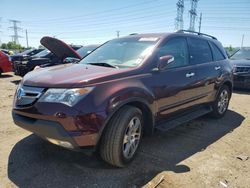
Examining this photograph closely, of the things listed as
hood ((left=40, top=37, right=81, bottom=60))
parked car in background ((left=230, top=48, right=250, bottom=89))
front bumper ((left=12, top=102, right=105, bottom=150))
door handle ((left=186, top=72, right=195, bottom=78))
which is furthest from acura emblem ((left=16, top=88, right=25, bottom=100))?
parked car in background ((left=230, top=48, right=250, bottom=89))

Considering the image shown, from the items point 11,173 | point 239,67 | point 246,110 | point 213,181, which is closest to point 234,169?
point 213,181

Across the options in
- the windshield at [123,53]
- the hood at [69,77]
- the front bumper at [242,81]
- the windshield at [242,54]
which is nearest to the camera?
the hood at [69,77]

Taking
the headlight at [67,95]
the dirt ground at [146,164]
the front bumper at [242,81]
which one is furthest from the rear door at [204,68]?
the front bumper at [242,81]

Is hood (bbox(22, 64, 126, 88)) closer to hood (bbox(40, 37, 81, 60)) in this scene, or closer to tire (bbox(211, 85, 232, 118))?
hood (bbox(40, 37, 81, 60))

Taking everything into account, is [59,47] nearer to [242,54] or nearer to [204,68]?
[204,68]

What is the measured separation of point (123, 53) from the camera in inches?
155

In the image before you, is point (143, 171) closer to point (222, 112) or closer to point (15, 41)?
point (222, 112)

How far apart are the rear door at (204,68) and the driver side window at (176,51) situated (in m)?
0.19

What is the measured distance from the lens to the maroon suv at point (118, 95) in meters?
2.73

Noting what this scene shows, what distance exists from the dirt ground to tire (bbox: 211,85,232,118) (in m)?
0.83

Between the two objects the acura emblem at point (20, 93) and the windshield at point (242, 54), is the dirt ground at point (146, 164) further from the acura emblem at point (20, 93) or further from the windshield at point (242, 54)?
the windshield at point (242, 54)

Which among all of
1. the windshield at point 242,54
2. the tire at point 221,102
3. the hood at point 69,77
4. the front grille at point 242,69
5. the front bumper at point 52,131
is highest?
the hood at point 69,77

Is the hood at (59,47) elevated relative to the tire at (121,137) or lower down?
elevated

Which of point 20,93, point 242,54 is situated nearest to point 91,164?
point 20,93
